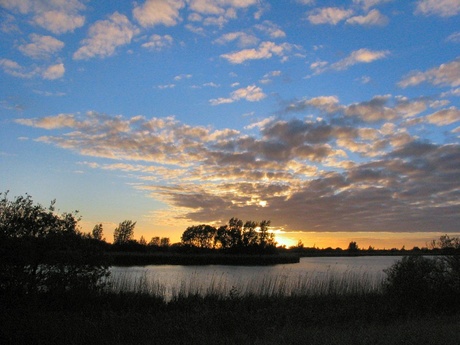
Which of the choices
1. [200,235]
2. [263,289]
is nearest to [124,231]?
[200,235]

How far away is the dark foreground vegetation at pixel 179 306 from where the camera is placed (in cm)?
1038

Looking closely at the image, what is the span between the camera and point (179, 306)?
58.6 feet

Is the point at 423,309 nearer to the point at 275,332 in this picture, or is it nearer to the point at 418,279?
the point at 418,279

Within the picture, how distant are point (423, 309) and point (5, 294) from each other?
1752 centimetres

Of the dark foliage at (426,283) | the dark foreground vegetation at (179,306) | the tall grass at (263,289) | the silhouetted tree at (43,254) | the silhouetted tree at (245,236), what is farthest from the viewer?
the silhouetted tree at (245,236)

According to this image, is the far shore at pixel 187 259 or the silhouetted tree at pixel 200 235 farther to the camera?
the silhouetted tree at pixel 200 235

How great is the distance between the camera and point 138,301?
722 inches

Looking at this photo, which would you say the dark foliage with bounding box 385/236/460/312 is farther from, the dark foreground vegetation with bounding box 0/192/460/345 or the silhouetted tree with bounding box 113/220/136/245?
the silhouetted tree with bounding box 113/220/136/245

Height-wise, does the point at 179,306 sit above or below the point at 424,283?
below

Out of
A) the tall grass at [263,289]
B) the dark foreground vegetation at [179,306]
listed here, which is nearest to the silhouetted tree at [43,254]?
the dark foreground vegetation at [179,306]

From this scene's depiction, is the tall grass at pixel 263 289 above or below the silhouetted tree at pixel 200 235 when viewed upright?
below

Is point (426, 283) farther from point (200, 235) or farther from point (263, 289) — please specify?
point (200, 235)

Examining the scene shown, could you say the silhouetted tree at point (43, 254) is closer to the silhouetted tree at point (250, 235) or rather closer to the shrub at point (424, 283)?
the shrub at point (424, 283)

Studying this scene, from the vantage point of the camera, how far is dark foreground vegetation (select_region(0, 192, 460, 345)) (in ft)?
34.0
